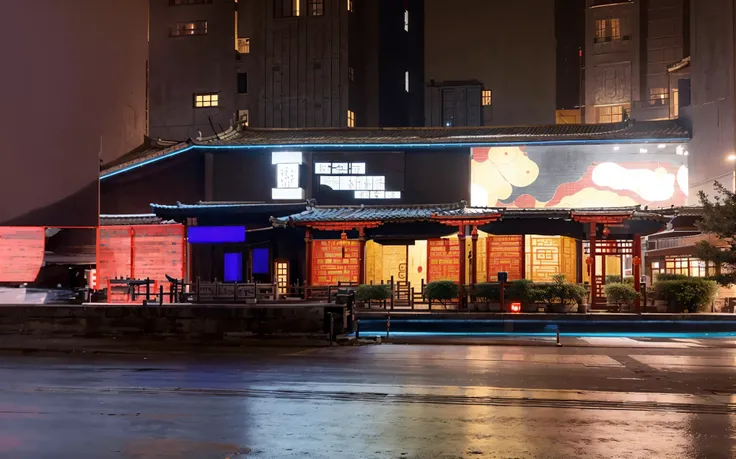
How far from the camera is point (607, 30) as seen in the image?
2141 inches

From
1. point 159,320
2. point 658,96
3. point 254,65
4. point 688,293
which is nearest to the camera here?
point 159,320

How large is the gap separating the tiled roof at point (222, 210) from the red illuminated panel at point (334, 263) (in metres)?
2.38

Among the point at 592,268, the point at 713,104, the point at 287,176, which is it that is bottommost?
the point at 592,268

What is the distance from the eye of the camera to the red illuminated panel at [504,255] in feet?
103

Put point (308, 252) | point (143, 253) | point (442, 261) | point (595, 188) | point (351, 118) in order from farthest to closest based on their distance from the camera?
1. point (351, 118)
2. point (143, 253)
3. point (595, 188)
4. point (442, 261)
5. point (308, 252)

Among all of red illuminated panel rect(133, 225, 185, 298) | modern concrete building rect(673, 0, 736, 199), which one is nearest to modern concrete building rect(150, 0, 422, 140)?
red illuminated panel rect(133, 225, 185, 298)

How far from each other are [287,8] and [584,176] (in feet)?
75.0

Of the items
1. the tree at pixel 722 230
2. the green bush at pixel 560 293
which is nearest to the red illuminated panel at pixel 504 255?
the green bush at pixel 560 293

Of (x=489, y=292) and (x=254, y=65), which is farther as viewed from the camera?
(x=254, y=65)

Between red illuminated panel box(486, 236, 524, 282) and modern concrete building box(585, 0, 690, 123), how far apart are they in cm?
2489

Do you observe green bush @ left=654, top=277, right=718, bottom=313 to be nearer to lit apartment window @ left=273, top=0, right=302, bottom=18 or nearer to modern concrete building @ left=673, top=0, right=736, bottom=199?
modern concrete building @ left=673, top=0, right=736, bottom=199

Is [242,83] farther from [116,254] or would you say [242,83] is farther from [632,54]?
[632,54]

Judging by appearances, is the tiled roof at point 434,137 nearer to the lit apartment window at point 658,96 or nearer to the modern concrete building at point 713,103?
the modern concrete building at point 713,103

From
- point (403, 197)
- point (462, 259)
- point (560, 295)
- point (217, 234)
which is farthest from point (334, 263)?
point (560, 295)
